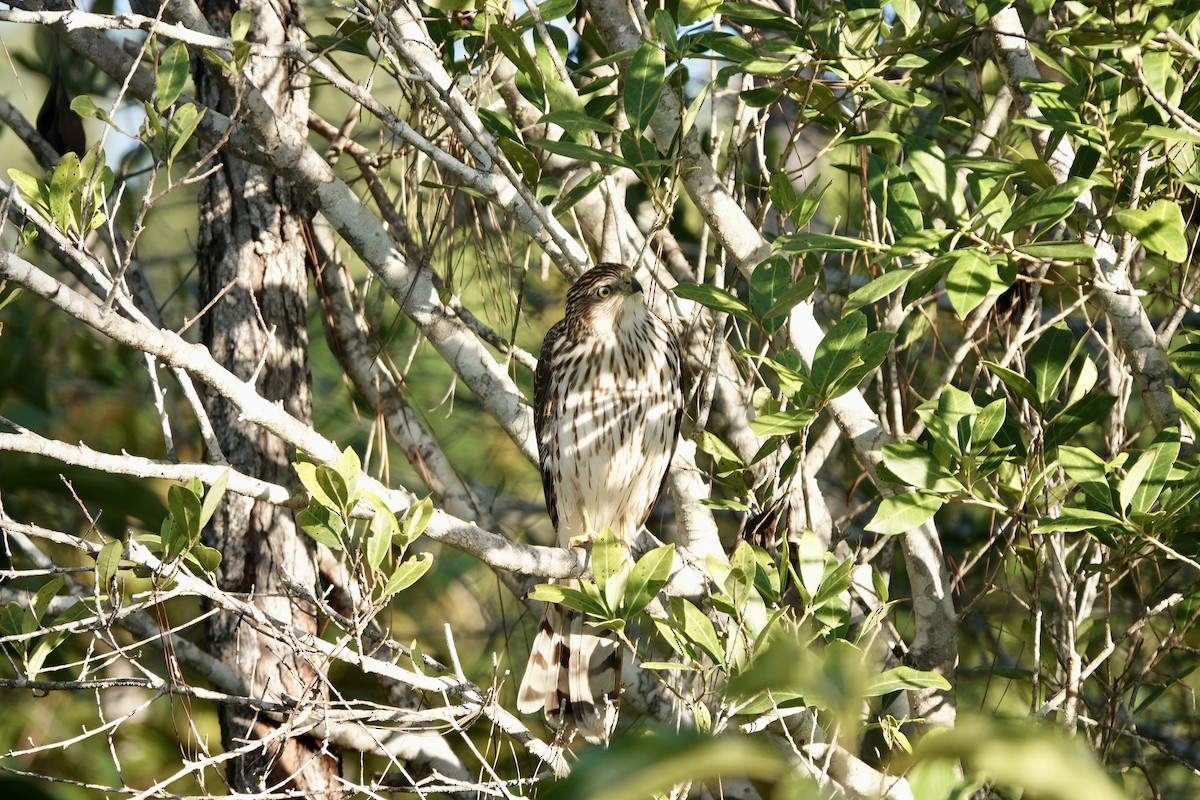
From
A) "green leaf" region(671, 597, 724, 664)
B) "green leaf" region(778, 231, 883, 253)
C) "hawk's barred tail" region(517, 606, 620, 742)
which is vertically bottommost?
"hawk's barred tail" region(517, 606, 620, 742)

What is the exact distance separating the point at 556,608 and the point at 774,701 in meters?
1.63

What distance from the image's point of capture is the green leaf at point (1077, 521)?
221 centimetres

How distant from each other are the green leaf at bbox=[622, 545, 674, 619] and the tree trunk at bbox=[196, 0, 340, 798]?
169 centimetres

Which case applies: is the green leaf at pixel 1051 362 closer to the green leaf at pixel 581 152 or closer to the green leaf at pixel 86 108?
the green leaf at pixel 581 152

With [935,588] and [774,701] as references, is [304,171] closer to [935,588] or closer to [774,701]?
[774,701]

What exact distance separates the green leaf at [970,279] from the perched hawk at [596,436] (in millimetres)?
1519

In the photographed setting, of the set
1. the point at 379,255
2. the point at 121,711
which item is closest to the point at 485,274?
the point at 379,255

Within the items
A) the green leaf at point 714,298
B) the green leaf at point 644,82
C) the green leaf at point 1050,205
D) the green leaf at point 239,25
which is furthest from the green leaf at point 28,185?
the green leaf at point 1050,205

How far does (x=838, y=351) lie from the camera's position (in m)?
2.25

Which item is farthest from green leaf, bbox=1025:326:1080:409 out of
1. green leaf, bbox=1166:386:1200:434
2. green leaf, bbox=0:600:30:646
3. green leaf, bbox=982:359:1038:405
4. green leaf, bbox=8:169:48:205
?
green leaf, bbox=0:600:30:646

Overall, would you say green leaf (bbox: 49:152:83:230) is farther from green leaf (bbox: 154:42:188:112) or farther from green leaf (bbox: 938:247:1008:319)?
green leaf (bbox: 938:247:1008:319)

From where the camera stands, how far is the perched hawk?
145 inches

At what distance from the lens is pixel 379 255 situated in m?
3.09

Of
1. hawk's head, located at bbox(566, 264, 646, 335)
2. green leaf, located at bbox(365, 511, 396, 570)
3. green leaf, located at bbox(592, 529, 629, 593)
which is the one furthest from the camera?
hawk's head, located at bbox(566, 264, 646, 335)
